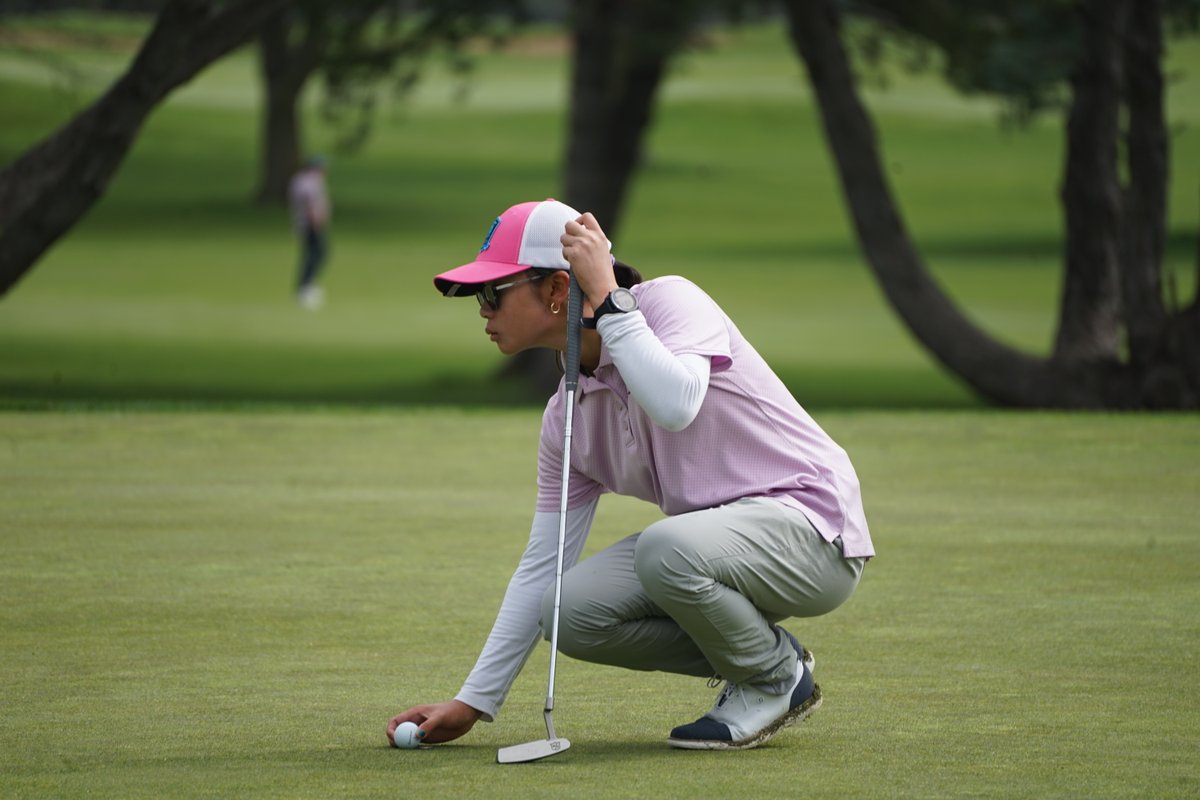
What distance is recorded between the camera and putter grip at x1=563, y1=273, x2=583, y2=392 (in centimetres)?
471

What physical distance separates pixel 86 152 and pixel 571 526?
11204mm

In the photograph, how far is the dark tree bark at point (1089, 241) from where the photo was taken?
16266 mm

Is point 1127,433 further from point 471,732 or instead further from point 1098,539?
point 471,732

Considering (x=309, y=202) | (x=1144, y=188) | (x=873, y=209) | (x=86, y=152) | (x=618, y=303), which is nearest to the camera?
(x=618, y=303)

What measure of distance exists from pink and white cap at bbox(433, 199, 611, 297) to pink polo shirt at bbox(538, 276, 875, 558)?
0.76 feet

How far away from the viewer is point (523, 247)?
4.80 meters

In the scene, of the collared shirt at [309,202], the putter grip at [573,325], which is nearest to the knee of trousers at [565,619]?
the putter grip at [573,325]

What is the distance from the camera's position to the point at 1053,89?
33.9 metres

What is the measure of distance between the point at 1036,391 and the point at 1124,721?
12.4m

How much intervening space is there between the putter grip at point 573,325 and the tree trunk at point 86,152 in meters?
11.4

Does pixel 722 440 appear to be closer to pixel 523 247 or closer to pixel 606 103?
pixel 523 247

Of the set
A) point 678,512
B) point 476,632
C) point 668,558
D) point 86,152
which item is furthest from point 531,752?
point 86,152

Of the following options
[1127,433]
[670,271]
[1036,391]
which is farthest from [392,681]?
[670,271]

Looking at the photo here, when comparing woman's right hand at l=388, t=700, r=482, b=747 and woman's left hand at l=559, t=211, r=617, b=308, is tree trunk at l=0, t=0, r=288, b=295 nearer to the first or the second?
woman's right hand at l=388, t=700, r=482, b=747
